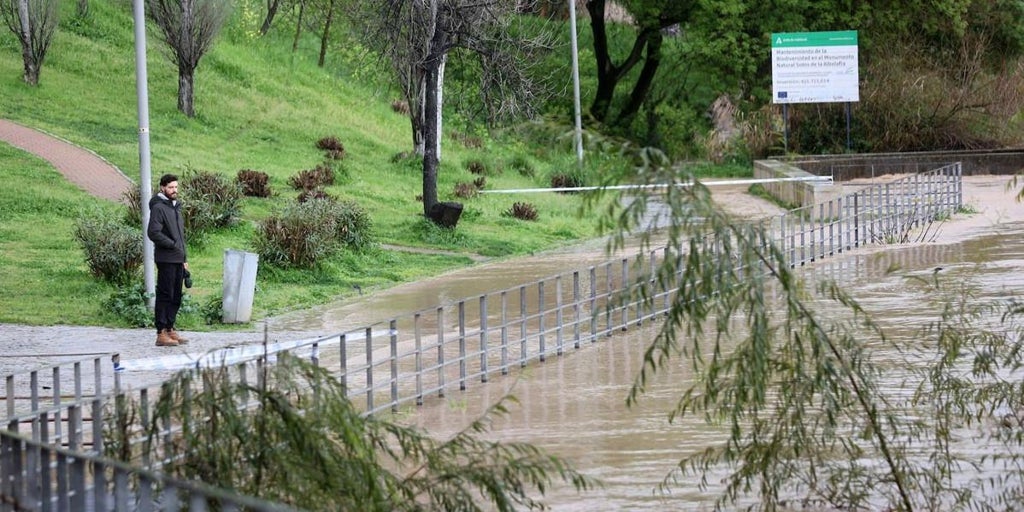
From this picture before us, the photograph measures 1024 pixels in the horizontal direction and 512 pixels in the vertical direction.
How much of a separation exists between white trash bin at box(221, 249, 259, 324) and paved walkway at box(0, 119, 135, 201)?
34.2 feet

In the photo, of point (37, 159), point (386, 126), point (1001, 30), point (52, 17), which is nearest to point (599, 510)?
point (37, 159)

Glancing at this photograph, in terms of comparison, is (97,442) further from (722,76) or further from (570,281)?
(722,76)

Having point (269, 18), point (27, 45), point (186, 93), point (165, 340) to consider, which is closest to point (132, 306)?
point (165, 340)

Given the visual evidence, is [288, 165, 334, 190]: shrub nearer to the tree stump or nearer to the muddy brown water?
the tree stump

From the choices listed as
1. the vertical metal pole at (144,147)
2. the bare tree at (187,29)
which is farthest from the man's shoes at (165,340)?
the bare tree at (187,29)

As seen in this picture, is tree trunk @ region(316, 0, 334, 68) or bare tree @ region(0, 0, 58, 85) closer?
bare tree @ region(0, 0, 58, 85)

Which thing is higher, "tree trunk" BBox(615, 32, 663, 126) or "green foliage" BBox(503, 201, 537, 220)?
"tree trunk" BBox(615, 32, 663, 126)

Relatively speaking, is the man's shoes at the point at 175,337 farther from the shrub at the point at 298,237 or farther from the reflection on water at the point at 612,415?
the shrub at the point at 298,237

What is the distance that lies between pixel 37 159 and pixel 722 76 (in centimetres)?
2405

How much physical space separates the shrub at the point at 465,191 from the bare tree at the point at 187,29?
8.95 metres

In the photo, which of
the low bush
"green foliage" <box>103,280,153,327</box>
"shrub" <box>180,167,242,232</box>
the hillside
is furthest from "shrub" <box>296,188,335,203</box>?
"green foliage" <box>103,280,153,327</box>

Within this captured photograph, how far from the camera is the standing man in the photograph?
15539 millimetres

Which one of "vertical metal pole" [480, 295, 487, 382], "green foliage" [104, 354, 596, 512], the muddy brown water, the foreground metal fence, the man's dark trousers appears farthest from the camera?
the man's dark trousers

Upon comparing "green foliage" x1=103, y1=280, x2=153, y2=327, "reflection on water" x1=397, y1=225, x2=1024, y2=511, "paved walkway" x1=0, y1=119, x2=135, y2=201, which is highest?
"paved walkway" x1=0, y1=119, x2=135, y2=201
